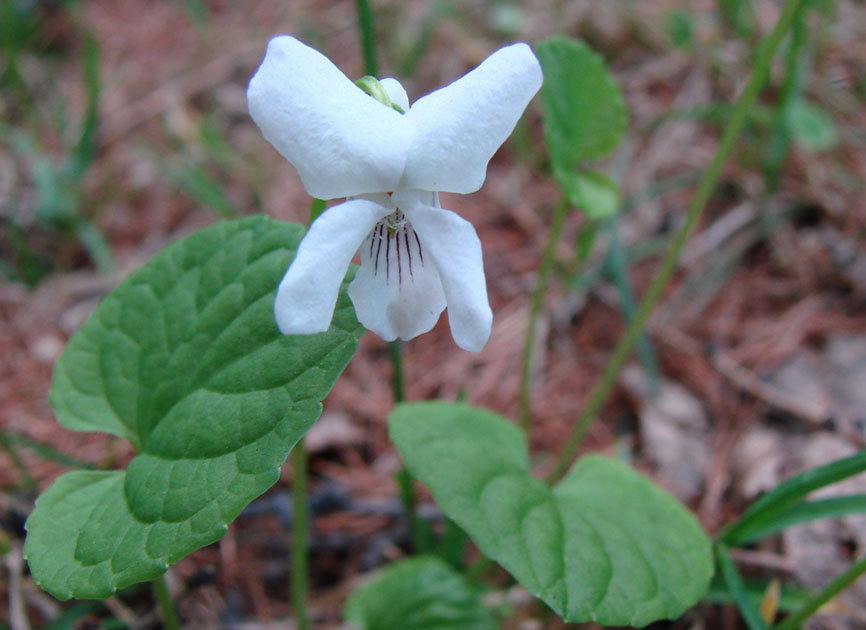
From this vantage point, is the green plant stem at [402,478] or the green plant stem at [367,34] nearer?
the green plant stem at [367,34]

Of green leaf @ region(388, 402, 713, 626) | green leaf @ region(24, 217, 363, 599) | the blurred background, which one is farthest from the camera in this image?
the blurred background

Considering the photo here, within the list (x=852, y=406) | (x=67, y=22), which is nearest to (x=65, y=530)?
(x=852, y=406)

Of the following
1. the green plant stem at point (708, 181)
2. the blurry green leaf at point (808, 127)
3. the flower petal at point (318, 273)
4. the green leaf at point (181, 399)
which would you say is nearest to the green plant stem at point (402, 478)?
the green plant stem at point (708, 181)

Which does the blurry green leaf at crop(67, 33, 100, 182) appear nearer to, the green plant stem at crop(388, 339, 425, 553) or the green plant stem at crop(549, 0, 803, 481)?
the green plant stem at crop(388, 339, 425, 553)

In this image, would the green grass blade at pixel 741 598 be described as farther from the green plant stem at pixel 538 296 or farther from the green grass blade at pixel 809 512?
the green plant stem at pixel 538 296

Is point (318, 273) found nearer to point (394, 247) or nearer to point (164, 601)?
point (394, 247)

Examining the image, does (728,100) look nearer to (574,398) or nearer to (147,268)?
(574,398)

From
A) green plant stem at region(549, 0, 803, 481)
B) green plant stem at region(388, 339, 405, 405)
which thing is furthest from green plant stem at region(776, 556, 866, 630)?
green plant stem at region(388, 339, 405, 405)
